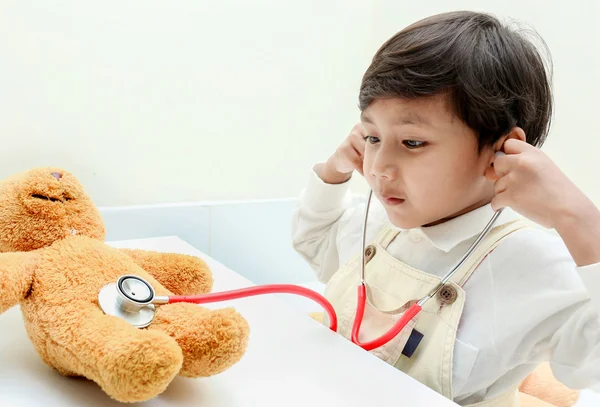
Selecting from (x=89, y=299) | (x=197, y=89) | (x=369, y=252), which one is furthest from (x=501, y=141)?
(x=197, y=89)

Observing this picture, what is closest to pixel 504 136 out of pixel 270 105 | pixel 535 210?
pixel 535 210

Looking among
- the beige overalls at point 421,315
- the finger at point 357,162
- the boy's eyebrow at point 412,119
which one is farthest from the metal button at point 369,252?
the boy's eyebrow at point 412,119

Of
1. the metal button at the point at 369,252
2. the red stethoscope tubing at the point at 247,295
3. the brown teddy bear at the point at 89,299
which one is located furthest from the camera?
the metal button at the point at 369,252

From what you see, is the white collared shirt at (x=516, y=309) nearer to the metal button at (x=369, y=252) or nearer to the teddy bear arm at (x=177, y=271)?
the metal button at (x=369, y=252)

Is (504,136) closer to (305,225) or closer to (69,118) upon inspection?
(305,225)

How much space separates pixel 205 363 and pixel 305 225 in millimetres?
514

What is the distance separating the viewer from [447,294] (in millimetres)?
663

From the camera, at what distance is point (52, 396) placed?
0.46m

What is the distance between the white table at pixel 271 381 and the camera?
0.47m

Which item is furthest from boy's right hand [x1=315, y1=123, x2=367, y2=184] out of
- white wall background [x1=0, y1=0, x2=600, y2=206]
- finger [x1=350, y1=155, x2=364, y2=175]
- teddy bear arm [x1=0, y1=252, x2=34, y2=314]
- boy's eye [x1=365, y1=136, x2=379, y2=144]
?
teddy bear arm [x1=0, y1=252, x2=34, y2=314]

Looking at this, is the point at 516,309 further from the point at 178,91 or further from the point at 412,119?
the point at 178,91

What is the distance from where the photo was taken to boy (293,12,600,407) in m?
0.61

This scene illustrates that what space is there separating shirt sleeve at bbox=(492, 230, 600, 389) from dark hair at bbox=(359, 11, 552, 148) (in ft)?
0.48

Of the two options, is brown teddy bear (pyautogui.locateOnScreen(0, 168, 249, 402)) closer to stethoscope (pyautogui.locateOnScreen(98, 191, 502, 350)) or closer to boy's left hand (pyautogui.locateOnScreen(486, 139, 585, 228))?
stethoscope (pyautogui.locateOnScreen(98, 191, 502, 350))
